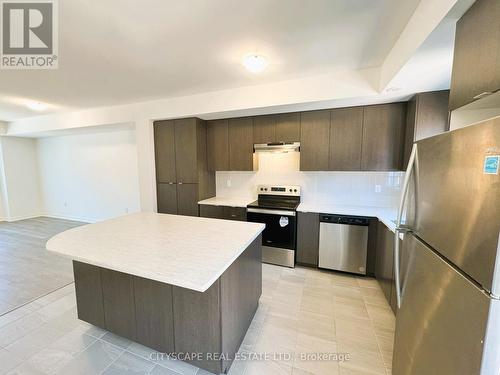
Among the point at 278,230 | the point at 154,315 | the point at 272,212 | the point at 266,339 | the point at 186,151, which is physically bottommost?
the point at 266,339

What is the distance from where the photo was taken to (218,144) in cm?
349

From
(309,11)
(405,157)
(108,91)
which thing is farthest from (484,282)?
(108,91)

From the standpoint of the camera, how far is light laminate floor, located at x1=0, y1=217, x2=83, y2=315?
7.75 feet

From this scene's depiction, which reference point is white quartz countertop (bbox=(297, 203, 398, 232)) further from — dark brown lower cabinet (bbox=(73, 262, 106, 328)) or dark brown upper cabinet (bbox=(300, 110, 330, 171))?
dark brown lower cabinet (bbox=(73, 262, 106, 328))

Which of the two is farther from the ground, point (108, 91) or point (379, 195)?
point (108, 91)

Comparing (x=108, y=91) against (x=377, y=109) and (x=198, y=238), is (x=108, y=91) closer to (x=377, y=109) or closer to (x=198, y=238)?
(x=198, y=238)

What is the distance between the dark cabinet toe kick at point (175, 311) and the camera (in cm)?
131

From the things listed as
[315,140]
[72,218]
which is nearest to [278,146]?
[315,140]

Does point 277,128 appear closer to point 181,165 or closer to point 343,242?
point 181,165

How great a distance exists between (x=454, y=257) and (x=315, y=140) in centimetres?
234

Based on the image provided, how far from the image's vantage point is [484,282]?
2.17 ft

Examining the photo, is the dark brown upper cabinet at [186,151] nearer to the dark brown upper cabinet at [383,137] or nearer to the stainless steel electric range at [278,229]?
the stainless steel electric range at [278,229]

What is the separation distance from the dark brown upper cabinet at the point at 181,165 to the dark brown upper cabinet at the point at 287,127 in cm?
131

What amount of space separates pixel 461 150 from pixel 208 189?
10.9 feet
